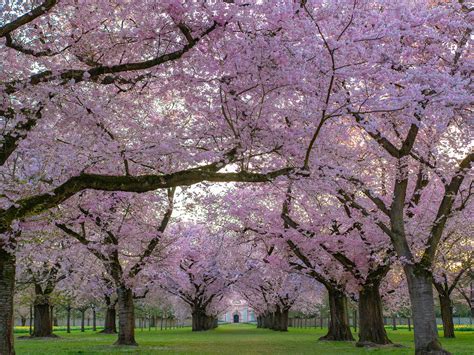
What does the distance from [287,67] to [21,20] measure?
443 cm

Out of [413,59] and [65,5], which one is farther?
[413,59]

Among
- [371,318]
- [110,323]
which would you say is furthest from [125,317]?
[110,323]

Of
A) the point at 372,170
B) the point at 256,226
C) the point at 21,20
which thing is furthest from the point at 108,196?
the point at 21,20

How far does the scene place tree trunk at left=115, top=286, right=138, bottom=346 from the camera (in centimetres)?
2300

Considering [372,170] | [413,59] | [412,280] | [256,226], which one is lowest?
[412,280]

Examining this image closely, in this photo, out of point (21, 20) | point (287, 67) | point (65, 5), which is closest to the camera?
point (21, 20)

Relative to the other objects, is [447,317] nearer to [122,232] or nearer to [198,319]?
[122,232]

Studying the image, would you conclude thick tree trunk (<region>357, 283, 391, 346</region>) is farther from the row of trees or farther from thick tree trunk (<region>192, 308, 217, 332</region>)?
thick tree trunk (<region>192, 308, 217, 332</region>)

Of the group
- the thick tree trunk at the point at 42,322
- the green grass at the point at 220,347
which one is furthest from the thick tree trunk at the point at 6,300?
the thick tree trunk at the point at 42,322

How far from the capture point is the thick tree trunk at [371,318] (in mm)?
21703

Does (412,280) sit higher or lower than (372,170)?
lower

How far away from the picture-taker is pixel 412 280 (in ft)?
48.2

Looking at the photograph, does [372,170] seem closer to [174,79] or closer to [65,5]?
[174,79]

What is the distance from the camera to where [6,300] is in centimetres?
1183
